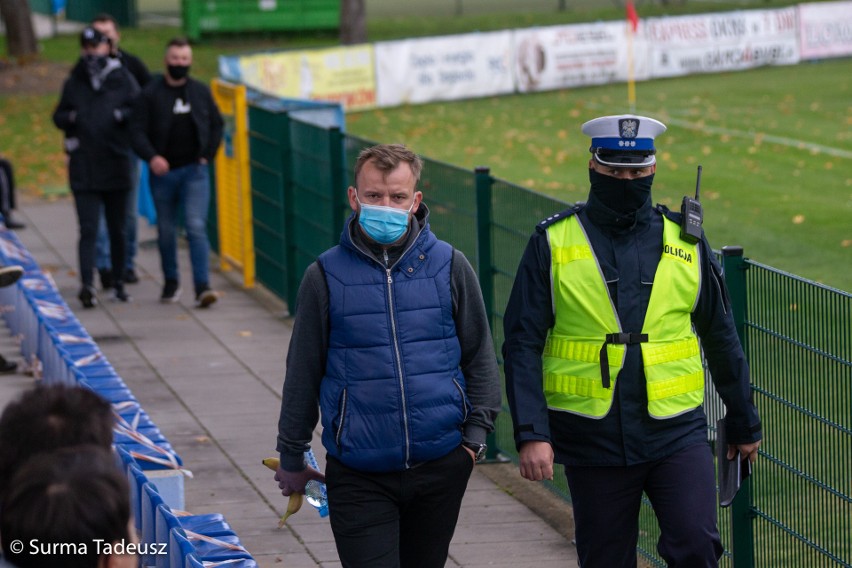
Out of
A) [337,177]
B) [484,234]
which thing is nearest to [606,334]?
[484,234]

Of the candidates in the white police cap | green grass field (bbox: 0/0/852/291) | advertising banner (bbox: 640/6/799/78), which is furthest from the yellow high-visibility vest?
advertising banner (bbox: 640/6/799/78)

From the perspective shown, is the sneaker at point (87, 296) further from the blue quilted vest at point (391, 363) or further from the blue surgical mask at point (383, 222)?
the blue surgical mask at point (383, 222)

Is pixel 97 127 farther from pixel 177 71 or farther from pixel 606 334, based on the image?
pixel 606 334

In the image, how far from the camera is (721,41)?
3506 cm

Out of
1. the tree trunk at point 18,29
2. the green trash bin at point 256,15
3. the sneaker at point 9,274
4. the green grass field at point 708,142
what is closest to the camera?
the sneaker at point 9,274

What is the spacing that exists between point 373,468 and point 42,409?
4.87 ft

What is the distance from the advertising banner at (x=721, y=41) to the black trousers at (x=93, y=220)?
23774 mm

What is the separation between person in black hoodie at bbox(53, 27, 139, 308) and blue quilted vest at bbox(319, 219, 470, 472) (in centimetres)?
767

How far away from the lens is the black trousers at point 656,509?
4.72 metres

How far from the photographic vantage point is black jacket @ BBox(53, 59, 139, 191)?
12.0m


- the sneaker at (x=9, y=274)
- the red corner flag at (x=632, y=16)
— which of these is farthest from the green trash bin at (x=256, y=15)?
the sneaker at (x=9, y=274)

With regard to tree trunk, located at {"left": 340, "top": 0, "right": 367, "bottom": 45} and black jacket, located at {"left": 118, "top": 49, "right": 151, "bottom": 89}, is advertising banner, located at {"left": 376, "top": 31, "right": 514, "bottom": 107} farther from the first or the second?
black jacket, located at {"left": 118, "top": 49, "right": 151, "bottom": 89}

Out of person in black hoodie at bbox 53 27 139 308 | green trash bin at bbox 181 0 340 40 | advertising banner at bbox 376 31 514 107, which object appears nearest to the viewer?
person in black hoodie at bbox 53 27 139 308

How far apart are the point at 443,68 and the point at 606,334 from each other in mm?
27845
